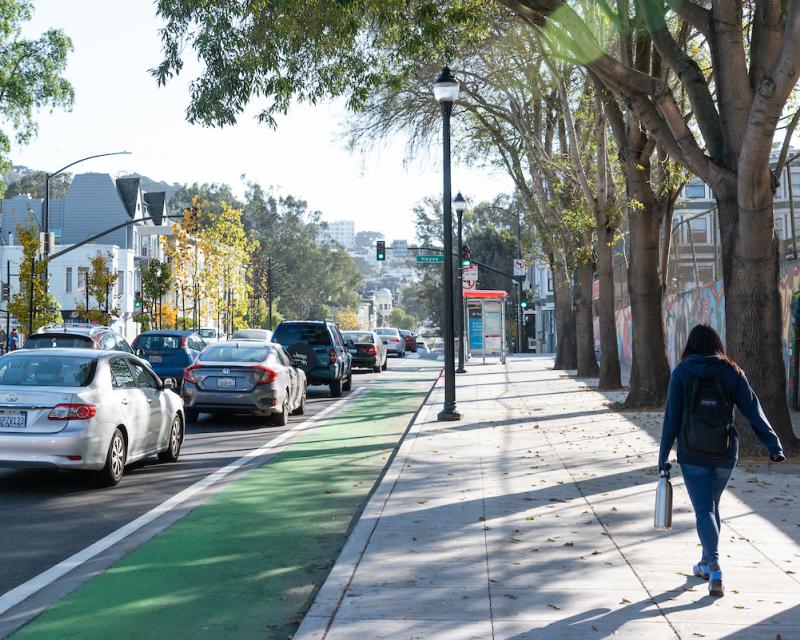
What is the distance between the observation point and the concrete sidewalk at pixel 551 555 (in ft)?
19.0

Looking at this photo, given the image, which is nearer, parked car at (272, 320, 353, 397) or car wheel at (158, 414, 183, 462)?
car wheel at (158, 414, 183, 462)

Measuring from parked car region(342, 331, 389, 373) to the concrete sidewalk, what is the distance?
86.0ft

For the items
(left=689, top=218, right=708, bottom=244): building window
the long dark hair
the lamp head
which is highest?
the lamp head

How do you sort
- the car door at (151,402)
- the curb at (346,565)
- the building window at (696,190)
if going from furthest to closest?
the building window at (696,190) < the car door at (151,402) < the curb at (346,565)

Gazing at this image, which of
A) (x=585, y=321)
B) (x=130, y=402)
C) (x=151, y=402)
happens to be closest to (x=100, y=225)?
(x=585, y=321)

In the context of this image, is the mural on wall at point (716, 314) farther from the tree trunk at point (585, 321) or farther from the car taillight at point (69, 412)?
the car taillight at point (69, 412)

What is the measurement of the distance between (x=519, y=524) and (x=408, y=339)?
2539 inches

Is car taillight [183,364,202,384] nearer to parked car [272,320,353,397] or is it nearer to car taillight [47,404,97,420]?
parked car [272,320,353,397]

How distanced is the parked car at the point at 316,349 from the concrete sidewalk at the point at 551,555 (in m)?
11.7

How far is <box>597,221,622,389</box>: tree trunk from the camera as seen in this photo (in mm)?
24516

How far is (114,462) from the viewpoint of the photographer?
11.2m

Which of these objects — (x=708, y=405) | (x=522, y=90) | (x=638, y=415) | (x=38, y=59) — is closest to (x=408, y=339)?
(x=38, y=59)

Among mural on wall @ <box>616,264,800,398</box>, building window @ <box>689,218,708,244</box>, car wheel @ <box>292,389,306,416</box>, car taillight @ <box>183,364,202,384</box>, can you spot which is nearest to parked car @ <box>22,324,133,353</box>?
car taillight @ <box>183,364,202,384</box>

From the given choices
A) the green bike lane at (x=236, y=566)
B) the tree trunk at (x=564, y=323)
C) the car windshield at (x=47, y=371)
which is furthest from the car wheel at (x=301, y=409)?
the tree trunk at (x=564, y=323)
